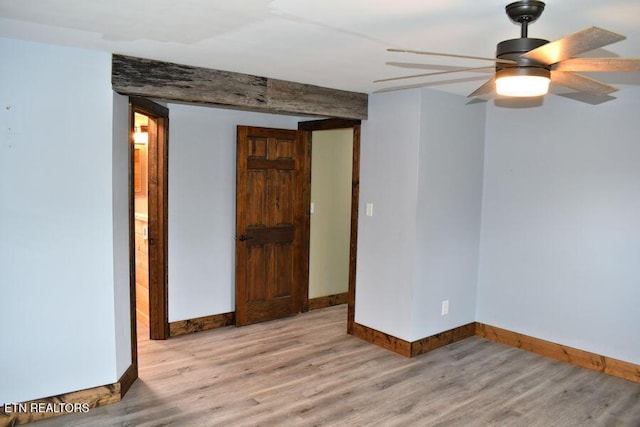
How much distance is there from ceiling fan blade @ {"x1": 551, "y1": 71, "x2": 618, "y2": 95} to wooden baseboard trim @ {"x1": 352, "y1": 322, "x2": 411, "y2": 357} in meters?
2.53

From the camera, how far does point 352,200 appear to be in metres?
4.56

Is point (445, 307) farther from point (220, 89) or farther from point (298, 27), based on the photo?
point (298, 27)

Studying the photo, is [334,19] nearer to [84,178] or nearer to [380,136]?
[84,178]

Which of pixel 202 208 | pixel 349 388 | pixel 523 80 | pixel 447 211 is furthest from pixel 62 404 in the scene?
pixel 447 211

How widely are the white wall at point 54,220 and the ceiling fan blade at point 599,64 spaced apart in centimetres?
259

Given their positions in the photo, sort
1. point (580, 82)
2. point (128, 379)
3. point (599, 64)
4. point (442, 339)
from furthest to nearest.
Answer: point (442, 339) → point (128, 379) → point (580, 82) → point (599, 64)

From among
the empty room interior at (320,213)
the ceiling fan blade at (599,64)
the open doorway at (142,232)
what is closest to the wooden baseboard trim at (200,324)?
the empty room interior at (320,213)

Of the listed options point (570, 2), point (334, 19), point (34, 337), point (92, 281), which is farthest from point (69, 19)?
point (570, 2)

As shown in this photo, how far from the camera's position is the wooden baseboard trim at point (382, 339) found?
13.3 ft

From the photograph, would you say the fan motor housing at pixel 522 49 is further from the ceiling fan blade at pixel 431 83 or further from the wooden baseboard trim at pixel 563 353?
the wooden baseboard trim at pixel 563 353

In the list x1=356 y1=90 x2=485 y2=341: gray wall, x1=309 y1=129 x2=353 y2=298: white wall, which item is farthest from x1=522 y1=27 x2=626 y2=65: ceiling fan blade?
x1=309 y1=129 x2=353 y2=298: white wall

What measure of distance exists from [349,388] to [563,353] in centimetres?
200

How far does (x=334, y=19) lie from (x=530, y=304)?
3.31 m

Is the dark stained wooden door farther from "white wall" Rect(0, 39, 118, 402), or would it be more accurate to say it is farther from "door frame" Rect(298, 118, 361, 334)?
"white wall" Rect(0, 39, 118, 402)
